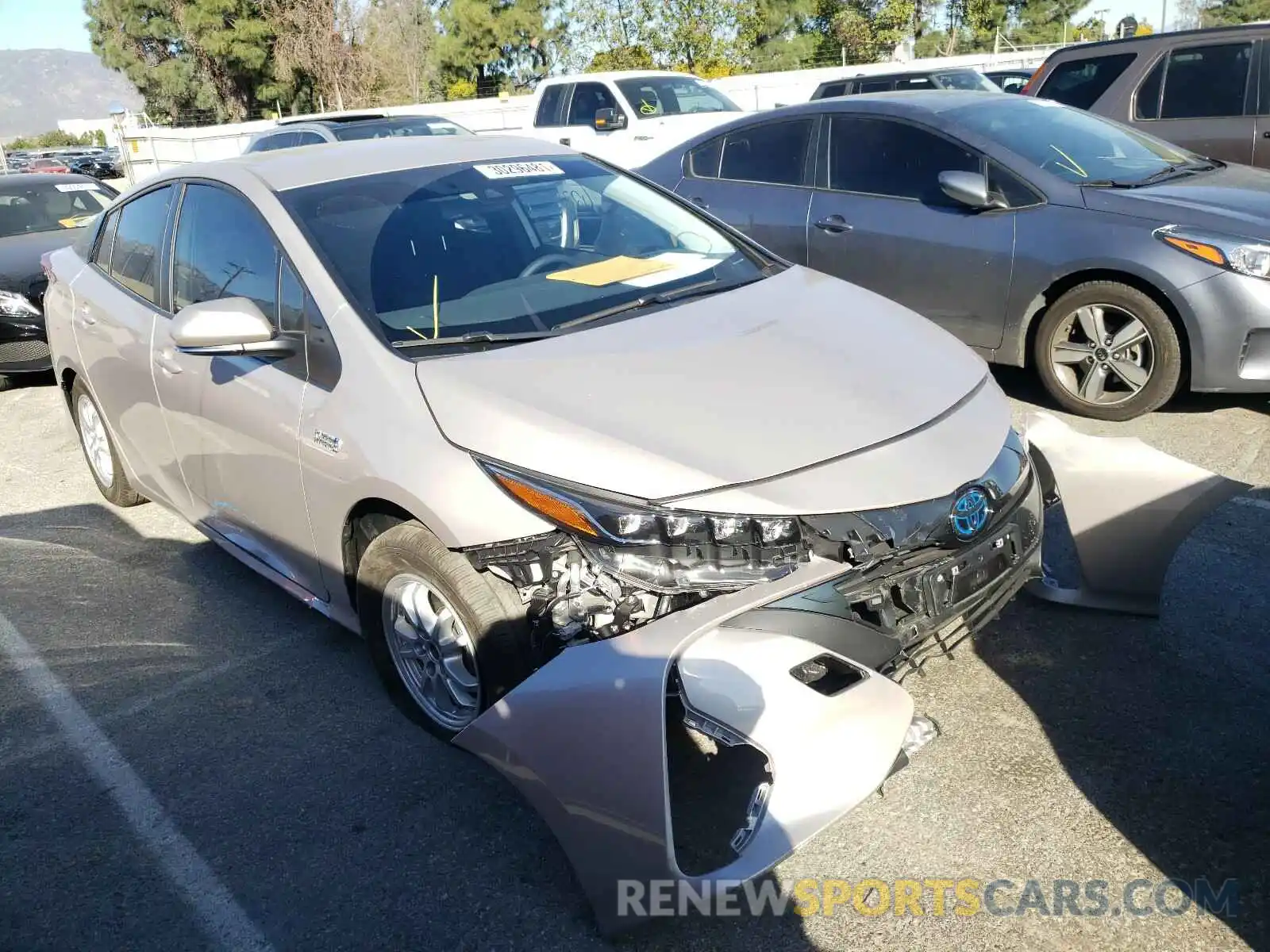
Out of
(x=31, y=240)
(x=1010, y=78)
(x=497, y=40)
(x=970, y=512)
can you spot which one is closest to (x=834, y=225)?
(x=970, y=512)

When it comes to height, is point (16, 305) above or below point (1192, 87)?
below

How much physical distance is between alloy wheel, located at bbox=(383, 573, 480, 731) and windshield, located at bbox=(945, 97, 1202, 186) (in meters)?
4.25

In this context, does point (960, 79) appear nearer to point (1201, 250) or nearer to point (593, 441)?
point (1201, 250)

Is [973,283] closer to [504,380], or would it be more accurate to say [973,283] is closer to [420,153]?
[420,153]

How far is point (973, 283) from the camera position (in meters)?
5.84

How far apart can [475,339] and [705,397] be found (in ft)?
2.45

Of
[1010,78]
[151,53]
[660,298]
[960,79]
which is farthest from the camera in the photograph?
[151,53]

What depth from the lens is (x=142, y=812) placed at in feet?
10.3

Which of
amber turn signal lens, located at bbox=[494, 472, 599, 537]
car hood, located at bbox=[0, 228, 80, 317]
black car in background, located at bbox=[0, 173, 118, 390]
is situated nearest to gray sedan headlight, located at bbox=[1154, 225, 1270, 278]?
amber turn signal lens, located at bbox=[494, 472, 599, 537]

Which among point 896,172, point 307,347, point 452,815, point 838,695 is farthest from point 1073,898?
point 896,172

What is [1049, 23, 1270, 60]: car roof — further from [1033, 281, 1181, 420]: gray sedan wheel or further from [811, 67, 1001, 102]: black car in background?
[811, 67, 1001, 102]: black car in background

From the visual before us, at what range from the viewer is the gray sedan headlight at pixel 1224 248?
5020 mm

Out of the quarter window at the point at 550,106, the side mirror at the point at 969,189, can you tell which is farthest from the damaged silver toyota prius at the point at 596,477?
the quarter window at the point at 550,106

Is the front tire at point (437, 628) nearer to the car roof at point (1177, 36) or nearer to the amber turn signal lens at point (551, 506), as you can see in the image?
the amber turn signal lens at point (551, 506)
